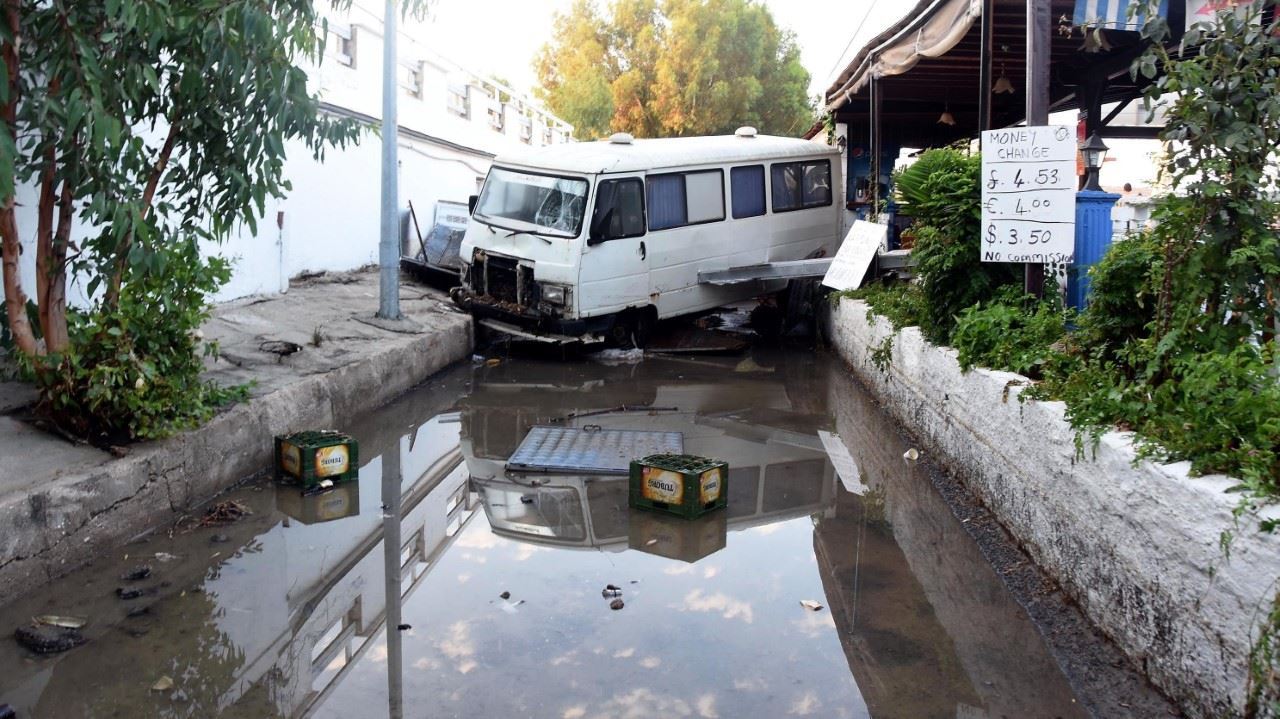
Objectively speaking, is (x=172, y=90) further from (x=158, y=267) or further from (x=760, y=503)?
(x=760, y=503)

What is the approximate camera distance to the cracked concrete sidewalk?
460 centimetres

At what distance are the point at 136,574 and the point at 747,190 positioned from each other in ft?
30.9

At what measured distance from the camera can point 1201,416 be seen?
355 cm

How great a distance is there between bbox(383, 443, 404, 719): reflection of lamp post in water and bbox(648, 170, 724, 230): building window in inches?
205

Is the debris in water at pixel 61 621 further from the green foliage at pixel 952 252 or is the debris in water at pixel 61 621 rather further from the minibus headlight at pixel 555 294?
the minibus headlight at pixel 555 294

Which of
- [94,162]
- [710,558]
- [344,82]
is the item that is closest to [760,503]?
[710,558]

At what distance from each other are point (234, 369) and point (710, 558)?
407cm

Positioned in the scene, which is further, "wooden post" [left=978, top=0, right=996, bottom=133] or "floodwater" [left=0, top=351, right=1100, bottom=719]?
"wooden post" [left=978, top=0, right=996, bottom=133]

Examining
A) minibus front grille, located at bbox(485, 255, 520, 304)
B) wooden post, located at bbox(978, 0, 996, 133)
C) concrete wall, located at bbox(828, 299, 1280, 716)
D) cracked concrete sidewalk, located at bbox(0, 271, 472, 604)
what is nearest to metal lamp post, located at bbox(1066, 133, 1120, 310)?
wooden post, located at bbox(978, 0, 996, 133)

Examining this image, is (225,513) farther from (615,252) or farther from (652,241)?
(652,241)

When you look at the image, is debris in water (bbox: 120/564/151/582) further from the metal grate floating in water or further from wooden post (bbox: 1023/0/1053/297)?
wooden post (bbox: 1023/0/1053/297)

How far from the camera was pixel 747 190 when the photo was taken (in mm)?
12820

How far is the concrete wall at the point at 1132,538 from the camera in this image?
10.1ft

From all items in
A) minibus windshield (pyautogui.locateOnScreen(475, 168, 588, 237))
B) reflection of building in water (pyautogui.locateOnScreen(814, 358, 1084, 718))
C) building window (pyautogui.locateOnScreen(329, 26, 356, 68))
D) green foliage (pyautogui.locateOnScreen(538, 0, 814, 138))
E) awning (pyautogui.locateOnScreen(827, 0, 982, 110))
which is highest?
green foliage (pyautogui.locateOnScreen(538, 0, 814, 138))
